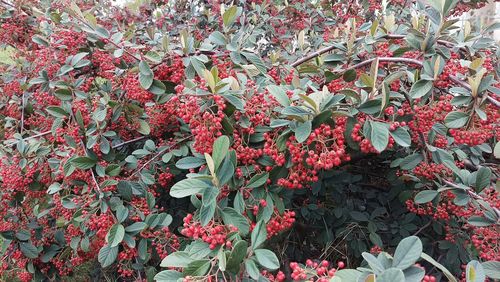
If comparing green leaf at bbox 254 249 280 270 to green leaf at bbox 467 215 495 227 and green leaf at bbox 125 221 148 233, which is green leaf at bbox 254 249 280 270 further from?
Result: green leaf at bbox 467 215 495 227

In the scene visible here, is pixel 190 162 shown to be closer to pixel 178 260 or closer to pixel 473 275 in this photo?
pixel 178 260

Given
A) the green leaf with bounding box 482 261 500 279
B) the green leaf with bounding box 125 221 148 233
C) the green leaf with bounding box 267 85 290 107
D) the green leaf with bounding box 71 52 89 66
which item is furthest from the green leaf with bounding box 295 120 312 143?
the green leaf with bounding box 71 52 89 66

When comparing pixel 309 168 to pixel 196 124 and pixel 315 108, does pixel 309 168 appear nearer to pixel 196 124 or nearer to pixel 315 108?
pixel 315 108

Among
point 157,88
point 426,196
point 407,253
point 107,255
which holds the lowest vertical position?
point 107,255

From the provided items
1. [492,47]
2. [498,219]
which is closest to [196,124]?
[498,219]

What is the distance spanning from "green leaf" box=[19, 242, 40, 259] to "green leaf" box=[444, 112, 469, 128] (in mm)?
2356

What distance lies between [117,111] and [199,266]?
3.78 ft

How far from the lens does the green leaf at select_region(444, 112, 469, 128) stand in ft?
5.14

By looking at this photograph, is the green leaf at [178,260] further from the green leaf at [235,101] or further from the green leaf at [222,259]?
the green leaf at [235,101]

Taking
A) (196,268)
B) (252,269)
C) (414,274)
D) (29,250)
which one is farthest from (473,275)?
(29,250)

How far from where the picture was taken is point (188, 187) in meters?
1.34

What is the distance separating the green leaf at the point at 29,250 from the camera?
2574mm

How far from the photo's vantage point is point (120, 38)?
2164mm

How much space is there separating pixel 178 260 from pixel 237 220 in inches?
9.6
